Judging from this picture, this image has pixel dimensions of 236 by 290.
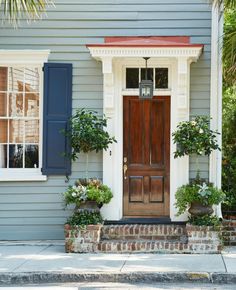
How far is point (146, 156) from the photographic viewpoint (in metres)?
11.3

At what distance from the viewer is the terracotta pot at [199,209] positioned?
10281mm

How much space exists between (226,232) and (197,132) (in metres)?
1.91

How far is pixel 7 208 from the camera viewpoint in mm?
11258

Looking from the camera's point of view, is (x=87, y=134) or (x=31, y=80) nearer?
(x=87, y=134)

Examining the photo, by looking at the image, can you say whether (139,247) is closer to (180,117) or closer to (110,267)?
(110,267)

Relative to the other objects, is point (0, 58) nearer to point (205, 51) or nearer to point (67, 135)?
point (67, 135)

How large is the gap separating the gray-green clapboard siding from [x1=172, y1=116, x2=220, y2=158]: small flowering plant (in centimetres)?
161

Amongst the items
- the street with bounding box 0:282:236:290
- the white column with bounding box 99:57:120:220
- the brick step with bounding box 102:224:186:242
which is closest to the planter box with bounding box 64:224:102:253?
the brick step with bounding box 102:224:186:242

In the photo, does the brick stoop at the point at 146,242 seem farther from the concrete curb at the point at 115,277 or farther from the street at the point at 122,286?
the street at the point at 122,286

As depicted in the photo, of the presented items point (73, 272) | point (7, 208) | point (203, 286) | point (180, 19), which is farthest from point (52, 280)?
point (180, 19)

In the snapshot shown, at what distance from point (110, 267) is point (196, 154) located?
2.93 m

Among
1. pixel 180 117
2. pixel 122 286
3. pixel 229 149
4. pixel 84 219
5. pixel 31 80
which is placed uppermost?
pixel 31 80

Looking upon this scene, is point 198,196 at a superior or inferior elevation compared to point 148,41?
inferior

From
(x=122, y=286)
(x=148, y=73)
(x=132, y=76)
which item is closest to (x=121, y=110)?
(x=132, y=76)
